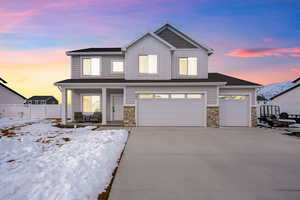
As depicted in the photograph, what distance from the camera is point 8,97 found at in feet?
60.1

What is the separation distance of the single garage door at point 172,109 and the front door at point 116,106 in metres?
3.02

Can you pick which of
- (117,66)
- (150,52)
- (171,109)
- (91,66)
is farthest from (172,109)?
(91,66)

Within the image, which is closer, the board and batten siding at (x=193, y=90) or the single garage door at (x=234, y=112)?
the board and batten siding at (x=193, y=90)

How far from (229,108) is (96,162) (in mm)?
10373

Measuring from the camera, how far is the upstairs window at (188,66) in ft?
38.6

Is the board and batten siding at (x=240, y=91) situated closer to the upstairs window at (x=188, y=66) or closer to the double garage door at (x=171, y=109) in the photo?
the double garage door at (x=171, y=109)

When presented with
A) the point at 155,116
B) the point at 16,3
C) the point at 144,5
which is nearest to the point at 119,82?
the point at 155,116

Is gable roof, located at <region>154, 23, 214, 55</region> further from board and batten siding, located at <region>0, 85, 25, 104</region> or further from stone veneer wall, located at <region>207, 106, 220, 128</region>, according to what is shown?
board and batten siding, located at <region>0, 85, 25, 104</region>

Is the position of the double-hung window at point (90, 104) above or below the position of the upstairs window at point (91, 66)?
below

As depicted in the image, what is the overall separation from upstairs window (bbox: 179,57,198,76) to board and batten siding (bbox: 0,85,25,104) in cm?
2199

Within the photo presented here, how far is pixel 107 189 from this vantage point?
2838mm

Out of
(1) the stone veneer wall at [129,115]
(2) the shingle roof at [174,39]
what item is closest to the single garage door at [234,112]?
(2) the shingle roof at [174,39]

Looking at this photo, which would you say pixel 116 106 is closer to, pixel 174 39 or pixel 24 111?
pixel 174 39

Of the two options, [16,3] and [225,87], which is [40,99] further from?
[225,87]
